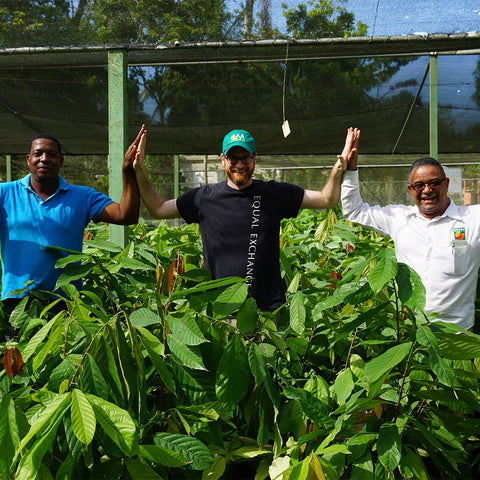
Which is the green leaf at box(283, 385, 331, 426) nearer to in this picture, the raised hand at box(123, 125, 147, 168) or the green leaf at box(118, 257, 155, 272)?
the green leaf at box(118, 257, 155, 272)

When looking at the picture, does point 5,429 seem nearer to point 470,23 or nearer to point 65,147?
point 470,23

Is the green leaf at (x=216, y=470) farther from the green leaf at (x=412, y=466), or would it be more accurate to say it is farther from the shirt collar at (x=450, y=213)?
the shirt collar at (x=450, y=213)

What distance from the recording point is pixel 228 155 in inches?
90.1

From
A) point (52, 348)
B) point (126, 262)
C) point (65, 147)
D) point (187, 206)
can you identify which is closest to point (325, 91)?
point (65, 147)

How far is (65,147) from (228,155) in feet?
18.2

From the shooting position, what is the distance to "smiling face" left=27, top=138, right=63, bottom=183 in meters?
2.29

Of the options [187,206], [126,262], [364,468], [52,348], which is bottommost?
[364,468]

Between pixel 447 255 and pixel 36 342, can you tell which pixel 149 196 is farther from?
pixel 447 255

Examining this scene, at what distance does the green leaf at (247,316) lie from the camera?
4.03 ft

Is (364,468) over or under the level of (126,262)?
under

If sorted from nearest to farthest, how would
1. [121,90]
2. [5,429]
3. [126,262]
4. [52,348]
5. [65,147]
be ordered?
[5,429] → [52,348] → [126,262] → [121,90] → [65,147]

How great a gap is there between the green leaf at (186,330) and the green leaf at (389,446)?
43 centimetres

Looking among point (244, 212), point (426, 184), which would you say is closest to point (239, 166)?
point (244, 212)

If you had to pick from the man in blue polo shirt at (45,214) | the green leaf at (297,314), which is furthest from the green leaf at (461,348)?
the man in blue polo shirt at (45,214)
